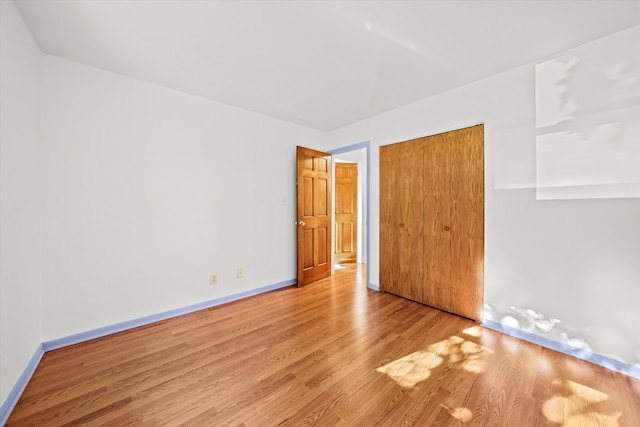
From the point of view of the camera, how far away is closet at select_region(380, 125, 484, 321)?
2553mm

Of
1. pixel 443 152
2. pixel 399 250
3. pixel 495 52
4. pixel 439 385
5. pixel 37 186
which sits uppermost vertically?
pixel 495 52

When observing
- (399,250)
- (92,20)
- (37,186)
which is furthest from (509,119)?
(37,186)

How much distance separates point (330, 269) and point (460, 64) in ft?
10.8


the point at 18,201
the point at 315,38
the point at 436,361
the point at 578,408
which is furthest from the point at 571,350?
the point at 18,201

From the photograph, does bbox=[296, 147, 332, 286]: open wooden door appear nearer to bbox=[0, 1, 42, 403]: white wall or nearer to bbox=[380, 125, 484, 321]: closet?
bbox=[380, 125, 484, 321]: closet

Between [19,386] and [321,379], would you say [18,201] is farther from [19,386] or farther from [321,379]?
[321,379]

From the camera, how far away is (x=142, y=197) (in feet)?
8.20

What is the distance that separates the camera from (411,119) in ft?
10.1

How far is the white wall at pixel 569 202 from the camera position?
1.80m

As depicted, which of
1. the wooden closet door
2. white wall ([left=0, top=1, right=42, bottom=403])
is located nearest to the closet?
the wooden closet door

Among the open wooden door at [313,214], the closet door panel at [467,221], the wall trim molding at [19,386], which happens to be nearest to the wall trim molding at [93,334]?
the wall trim molding at [19,386]

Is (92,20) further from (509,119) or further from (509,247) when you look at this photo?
(509,247)

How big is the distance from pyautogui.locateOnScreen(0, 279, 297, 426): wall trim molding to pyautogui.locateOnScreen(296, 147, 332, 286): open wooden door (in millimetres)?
623

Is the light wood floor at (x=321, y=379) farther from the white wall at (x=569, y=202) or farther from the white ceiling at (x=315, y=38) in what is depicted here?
the white ceiling at (x=315, y=38)
